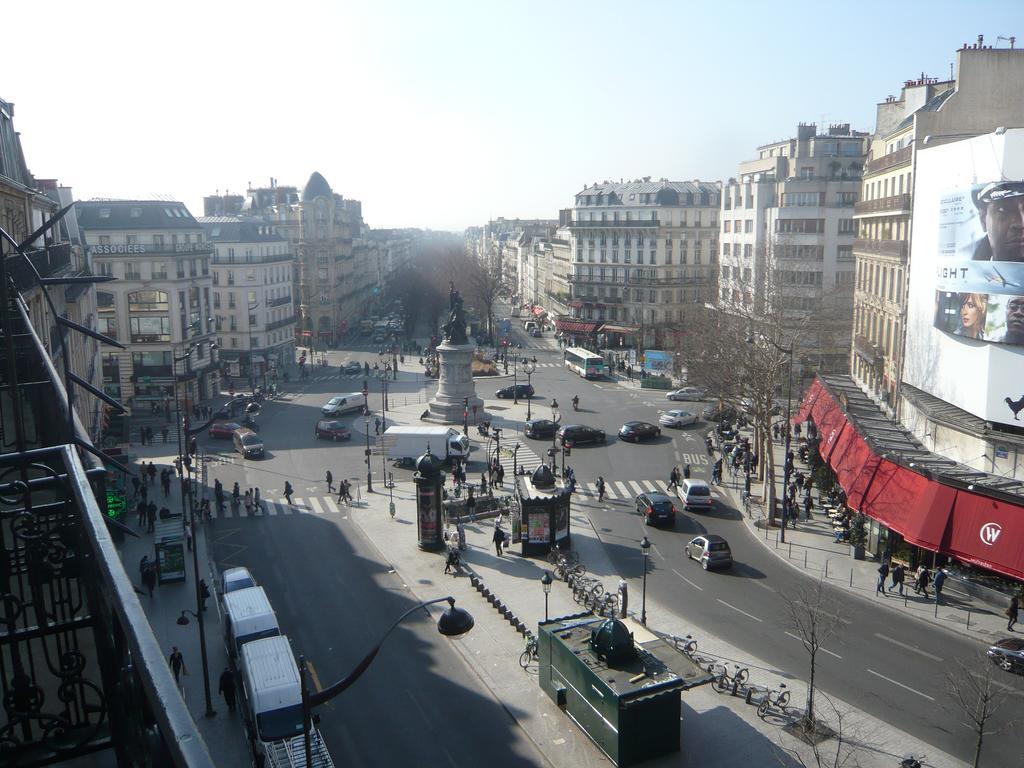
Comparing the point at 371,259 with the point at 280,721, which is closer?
the point at 280,721

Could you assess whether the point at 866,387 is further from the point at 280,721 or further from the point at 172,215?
the point at 172,215

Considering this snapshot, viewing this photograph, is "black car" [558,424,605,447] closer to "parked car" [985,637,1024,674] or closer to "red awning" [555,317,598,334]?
"parked car" [985,637,1024,674]

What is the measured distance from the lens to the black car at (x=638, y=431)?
4884 centimetres

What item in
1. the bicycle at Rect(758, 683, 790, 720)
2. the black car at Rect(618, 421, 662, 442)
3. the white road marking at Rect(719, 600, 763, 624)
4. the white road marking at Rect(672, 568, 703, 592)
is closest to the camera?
the bicycle at Rect(758, 683, 790, 720)

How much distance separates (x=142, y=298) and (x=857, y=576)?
154ft

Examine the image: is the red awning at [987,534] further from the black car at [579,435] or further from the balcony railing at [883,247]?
the black car at [579,435]

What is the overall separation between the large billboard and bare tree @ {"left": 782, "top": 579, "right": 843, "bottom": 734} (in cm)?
740

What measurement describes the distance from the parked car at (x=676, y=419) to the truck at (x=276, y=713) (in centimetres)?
3660

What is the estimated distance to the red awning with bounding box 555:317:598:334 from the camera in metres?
86.9

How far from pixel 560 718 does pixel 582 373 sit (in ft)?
176

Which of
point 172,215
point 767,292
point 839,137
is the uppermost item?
point 839,137

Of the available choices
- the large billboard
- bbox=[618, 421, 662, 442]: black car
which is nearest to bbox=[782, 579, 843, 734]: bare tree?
the large billboard

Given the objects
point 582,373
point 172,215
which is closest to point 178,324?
point 172,215

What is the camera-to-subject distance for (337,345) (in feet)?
314
